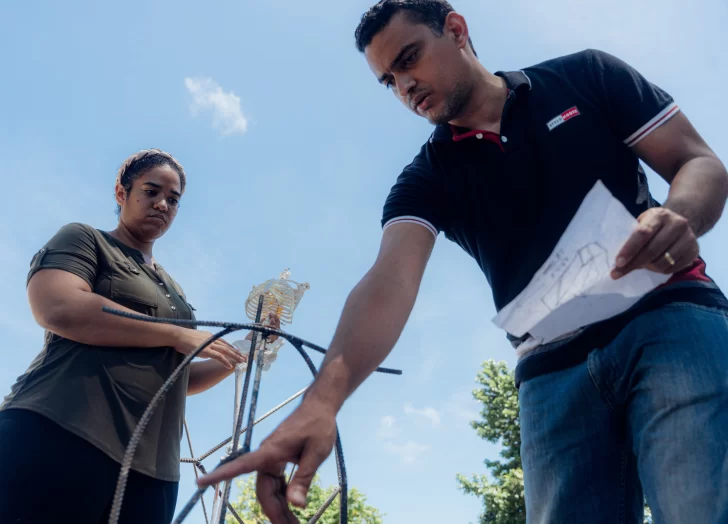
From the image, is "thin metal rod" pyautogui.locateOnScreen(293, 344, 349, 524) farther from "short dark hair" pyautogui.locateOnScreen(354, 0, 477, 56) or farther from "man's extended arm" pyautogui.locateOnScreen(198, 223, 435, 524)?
"short dark hair" pyautogui.locateOnScreen(354, 0, 477, 56)

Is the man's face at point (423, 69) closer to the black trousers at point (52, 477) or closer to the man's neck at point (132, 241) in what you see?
the man's neck at point (132, 241)

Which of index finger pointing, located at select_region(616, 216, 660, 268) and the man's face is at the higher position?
the man's face

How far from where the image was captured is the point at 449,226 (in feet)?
6.24

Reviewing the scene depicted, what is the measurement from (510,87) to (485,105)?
94mm

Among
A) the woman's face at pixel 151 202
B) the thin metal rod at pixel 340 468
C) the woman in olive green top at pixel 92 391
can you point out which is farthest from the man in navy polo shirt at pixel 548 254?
the woman's face at pixel 151 202

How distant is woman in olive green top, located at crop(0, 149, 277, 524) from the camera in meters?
1.69

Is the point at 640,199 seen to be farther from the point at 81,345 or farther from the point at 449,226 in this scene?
the point at 81,345

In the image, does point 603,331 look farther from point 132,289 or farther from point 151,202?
point 151,202

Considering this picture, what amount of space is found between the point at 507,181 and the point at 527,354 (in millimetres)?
486

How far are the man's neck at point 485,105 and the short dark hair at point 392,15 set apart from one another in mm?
226

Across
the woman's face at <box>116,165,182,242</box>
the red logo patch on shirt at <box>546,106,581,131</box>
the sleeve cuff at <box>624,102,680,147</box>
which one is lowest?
the sleeve cuff at <box>624,102,680,147</box>

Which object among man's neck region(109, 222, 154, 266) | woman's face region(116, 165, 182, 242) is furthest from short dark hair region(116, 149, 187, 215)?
man's neck region(109, 222, 154, 266)

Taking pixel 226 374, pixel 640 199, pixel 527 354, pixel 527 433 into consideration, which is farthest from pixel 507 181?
pixel 226 374

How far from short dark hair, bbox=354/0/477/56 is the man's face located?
2 centimetres
